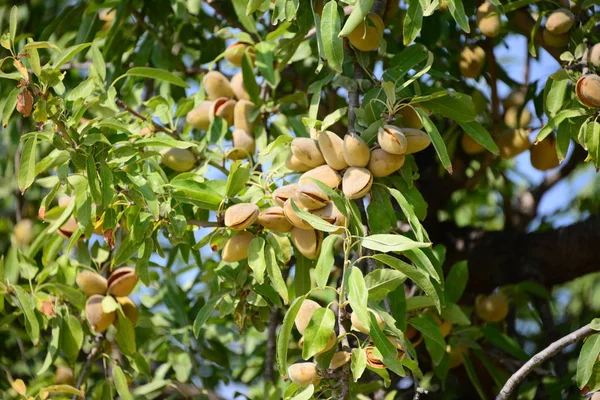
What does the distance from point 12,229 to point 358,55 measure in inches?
48.6

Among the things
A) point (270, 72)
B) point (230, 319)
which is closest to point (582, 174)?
point (230, 319)

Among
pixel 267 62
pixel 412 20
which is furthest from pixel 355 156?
pixel 267 62

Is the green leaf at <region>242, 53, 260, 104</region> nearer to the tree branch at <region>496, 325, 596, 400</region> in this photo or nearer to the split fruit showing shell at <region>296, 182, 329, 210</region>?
the split fruit showing shell at <region>296, 182, 329, 210</region>

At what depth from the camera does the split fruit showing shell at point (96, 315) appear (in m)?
1.46

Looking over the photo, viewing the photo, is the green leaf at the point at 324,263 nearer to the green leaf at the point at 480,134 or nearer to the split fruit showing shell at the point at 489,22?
the green leaf at the point at 480,134

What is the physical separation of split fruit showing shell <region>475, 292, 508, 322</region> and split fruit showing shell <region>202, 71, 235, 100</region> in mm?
632

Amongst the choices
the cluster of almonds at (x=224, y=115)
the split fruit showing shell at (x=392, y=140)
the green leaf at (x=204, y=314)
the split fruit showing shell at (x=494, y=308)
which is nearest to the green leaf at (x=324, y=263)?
the split fruit showing shell at (x=392, y=140)

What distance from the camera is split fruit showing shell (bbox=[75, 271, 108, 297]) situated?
4.89 ft

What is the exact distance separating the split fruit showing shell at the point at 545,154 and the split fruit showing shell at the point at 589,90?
0.37m

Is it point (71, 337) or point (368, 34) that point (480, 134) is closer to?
point (368, 34)

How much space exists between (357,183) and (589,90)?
1.27ft

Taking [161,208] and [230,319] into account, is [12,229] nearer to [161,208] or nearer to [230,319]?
[230,319]

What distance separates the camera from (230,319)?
78.7 inches

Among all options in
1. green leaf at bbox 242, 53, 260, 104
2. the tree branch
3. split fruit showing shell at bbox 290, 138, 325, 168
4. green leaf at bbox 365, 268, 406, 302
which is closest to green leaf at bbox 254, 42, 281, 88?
green leaf at bbox 242, 53, 260, 104
